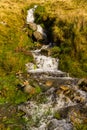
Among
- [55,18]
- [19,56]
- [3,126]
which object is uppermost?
[55,18]

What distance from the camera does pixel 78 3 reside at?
45.0 meters

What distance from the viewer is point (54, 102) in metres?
24.8

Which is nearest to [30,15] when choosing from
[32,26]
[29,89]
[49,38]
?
[32,26]

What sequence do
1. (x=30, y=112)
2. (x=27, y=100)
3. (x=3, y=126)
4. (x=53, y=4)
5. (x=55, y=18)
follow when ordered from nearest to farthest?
(x=3, y=126) → (x=30, y=112) → (x=27, y=100) → (x=55, y=18) → (x=53, y=4)

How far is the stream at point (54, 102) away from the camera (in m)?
22.3

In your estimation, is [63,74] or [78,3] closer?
[63,74]

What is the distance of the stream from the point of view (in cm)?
2230

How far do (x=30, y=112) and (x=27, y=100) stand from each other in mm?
1719

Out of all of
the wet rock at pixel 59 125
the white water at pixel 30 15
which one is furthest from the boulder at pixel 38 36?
the wet rock at pixel 59 125

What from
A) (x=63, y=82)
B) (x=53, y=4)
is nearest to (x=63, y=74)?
(x=63, y=82)

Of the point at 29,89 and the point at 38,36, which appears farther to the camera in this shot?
the point at 38,36

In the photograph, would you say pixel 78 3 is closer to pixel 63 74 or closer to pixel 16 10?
pixel 16 10

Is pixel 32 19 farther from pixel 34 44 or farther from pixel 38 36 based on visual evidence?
pixel 34 44

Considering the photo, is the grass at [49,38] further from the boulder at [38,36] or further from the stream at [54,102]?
the stream at [54,102]
